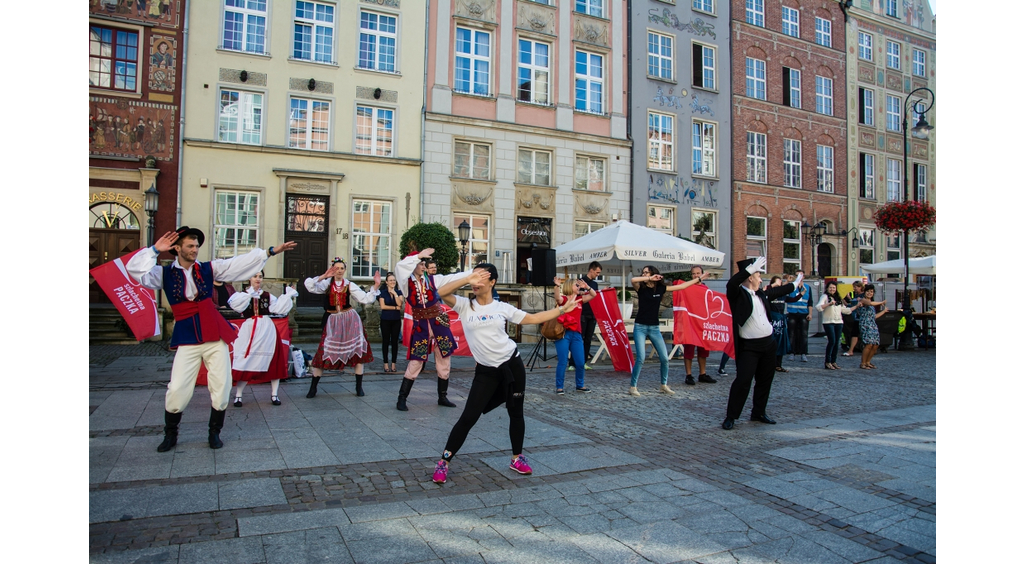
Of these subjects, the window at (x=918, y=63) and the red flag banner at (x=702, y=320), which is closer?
the red flag banner at (x=702, y=320)

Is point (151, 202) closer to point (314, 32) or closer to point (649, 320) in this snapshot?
point (314, 32)

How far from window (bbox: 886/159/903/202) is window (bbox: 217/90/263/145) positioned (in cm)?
2934

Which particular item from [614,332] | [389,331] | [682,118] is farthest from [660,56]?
[614,332]

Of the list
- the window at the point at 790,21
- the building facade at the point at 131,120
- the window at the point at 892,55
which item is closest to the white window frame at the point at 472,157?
the building facade at the point at 131,120

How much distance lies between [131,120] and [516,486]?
19.0 metres

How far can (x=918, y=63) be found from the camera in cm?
3356

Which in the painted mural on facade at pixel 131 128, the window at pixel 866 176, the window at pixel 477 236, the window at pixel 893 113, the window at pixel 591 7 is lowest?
the window at pixel 477 236

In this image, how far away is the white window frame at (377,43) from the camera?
2166cm

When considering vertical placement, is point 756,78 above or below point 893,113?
above

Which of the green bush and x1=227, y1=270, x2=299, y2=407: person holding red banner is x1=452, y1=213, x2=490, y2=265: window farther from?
x1=227, y1=270, x2=299, y2=407: person holding red banner

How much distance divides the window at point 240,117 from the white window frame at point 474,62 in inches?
261

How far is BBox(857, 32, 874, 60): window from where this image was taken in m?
31.7

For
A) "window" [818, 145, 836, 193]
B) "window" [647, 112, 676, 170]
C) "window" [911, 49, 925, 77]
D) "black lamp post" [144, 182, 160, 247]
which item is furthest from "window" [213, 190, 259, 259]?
"window" [911, 49, 925, 77]

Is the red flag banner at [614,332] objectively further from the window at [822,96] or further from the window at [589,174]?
the window at [822,96]
